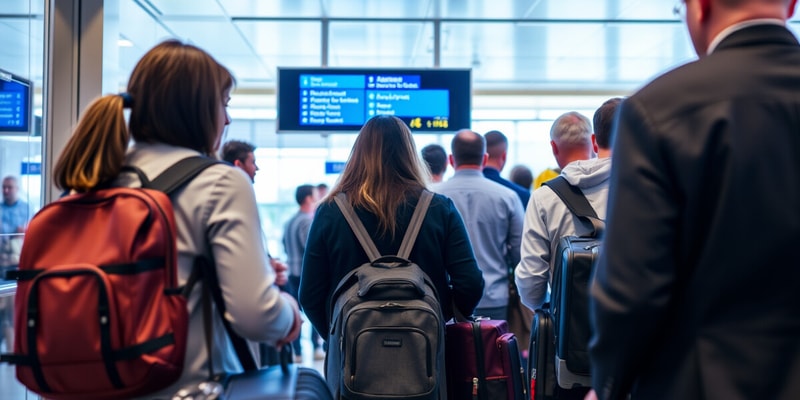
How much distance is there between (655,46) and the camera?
328 inches

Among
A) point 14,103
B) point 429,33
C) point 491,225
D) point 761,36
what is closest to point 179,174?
point 761,36

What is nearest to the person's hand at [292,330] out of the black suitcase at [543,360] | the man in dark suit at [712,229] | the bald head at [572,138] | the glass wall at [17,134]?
the man in dark suit at [712,229]

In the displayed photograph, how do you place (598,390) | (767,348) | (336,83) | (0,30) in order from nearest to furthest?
(767,348) < (598,390) < (0,30) < (336,83)

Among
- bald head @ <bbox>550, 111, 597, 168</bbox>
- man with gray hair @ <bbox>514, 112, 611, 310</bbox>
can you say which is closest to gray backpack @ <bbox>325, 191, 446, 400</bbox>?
man with gray hair @ <bbox>514, 112, 611, 310</bbox>

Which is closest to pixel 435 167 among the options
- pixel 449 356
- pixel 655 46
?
pixel 449 356

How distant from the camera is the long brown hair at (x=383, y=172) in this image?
2564mm

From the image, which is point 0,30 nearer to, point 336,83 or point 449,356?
point 449,356

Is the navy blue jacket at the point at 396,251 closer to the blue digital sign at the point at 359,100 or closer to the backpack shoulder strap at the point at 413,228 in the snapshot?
the backpack shoulder strap at the point at 413,228

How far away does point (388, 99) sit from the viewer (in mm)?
5574

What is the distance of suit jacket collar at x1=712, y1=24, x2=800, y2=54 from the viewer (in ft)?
3.98

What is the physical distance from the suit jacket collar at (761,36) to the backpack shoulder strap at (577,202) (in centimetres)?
139

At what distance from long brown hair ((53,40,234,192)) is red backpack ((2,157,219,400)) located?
0.08m

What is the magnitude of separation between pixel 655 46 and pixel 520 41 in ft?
5.22

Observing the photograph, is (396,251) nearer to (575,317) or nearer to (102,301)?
(575,317)
